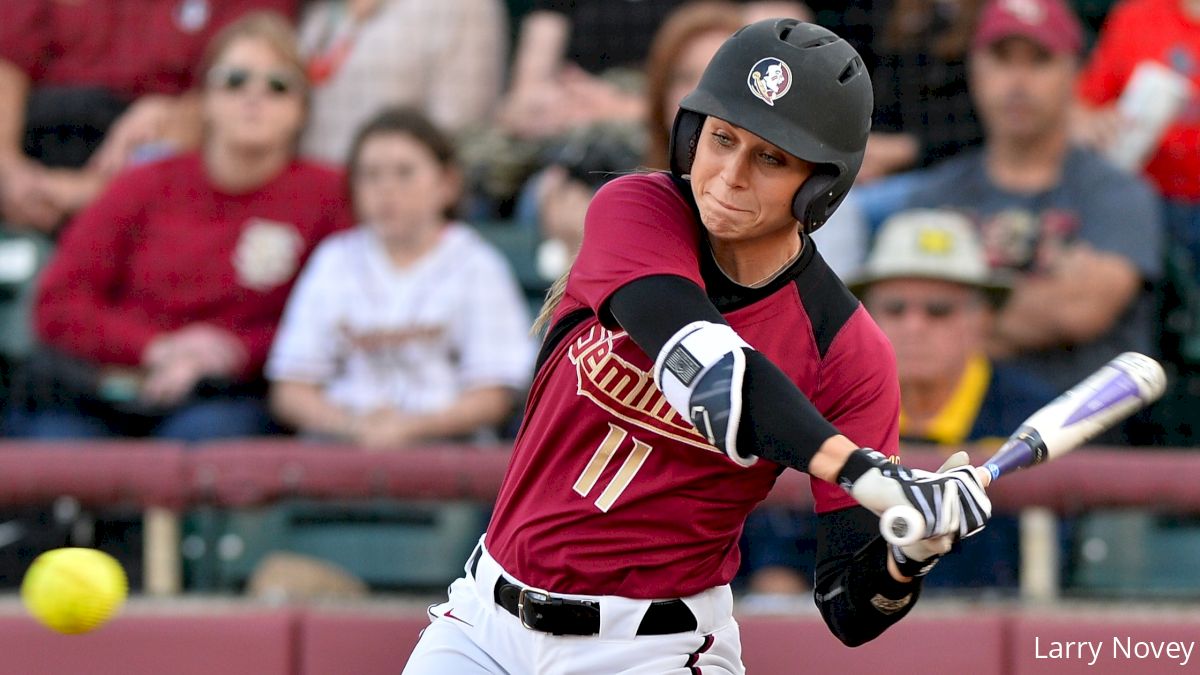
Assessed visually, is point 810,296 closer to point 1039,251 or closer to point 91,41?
point 1039,251

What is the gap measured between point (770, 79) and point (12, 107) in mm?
4112

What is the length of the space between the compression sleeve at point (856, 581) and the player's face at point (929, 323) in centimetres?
197

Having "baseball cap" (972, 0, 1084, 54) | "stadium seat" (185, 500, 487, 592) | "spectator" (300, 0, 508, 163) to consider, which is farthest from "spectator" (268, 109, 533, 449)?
"baseball cap" (972, 0, 1084, 54)

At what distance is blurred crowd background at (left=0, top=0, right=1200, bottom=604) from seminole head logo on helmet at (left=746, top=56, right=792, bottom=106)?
2.05 meters

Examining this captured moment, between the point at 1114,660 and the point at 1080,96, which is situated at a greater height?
the point at 1080,96

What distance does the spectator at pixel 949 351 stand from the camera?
4.11 meters

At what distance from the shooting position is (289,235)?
496 centimetres

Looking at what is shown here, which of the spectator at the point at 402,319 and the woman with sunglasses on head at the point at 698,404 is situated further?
the spectator at the point at 402,319

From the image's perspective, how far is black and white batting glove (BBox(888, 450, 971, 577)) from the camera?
80.7 inches

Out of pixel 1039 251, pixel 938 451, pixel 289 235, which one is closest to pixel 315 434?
pixel 289 235

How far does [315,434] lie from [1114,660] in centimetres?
225

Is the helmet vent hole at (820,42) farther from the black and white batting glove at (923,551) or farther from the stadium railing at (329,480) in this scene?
the stadium railing at (329,480)

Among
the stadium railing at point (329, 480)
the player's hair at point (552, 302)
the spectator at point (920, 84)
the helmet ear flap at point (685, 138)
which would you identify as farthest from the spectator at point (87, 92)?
the helmet ear flap at point (685, 138)

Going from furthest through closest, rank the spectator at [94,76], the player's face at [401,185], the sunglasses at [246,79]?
the spectator at [94,76]
the sunglasses at [246,79]
the player's face at [401,185]
